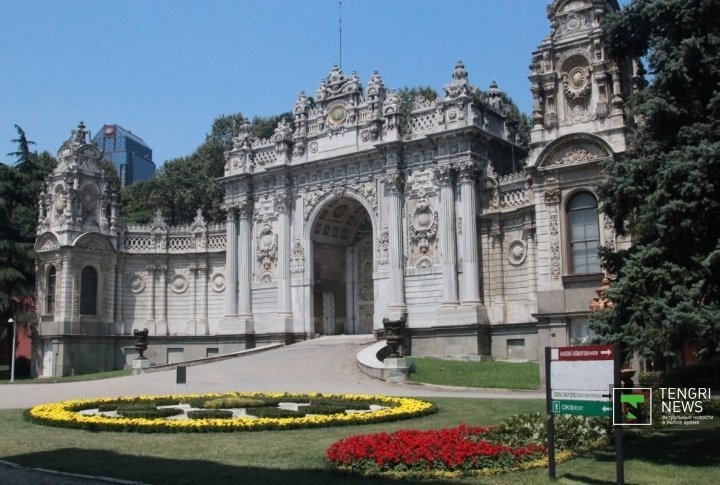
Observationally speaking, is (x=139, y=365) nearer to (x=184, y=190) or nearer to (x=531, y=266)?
(x=531, y=266)

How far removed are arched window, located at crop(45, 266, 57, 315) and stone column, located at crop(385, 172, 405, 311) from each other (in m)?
20.6

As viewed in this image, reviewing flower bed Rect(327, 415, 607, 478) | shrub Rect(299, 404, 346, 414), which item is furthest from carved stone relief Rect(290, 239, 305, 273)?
flower bed Rect(327, 415, 607, 478)

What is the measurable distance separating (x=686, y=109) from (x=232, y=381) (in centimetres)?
2256

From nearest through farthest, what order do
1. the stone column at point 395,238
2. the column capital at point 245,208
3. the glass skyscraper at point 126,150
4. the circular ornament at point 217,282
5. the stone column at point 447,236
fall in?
the stone column at point 447,236 < the stone column at point 395,238 < the column capital at point 245,208 < the circular ornament at point 217,282 < the glass skyscraper at point 126,150

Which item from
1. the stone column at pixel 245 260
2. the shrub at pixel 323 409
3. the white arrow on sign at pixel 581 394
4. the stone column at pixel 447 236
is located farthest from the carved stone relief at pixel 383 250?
the white arrow on sign at pixel 581 394

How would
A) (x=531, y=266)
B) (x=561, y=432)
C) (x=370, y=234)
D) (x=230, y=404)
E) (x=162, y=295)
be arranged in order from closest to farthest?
(x=561, y=432) → (x=230, y=404) → (x=531, y=266) → (x=370, y=234) → (x=162, y=295)

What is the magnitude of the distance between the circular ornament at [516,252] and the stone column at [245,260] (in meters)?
16.3

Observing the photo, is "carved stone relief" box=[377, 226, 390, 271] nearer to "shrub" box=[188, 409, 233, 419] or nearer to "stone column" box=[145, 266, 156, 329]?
"stone column" box=[145, 266, 156, 329]

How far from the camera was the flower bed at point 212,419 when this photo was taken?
1672 cm

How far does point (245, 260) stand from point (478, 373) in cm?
1981

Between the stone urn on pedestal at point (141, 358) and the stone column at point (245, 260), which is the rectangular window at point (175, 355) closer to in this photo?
the stone column at point (245, 260)

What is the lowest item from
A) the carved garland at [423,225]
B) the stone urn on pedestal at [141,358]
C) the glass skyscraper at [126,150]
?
the stone urn on pedestal at [141,358]

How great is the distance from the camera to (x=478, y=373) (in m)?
31.0

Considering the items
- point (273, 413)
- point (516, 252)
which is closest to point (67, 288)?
point (516, 252)
